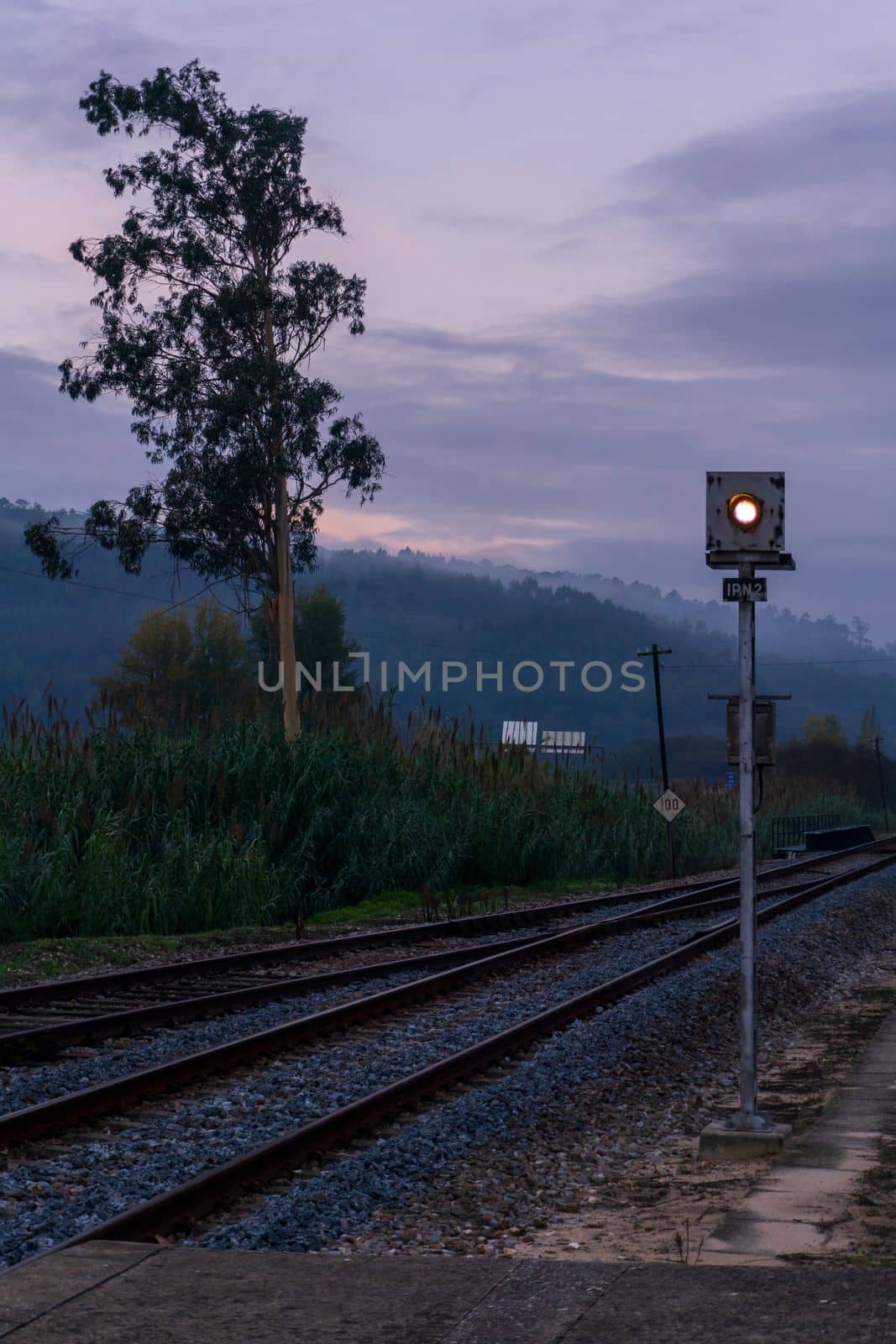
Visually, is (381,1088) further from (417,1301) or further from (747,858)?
(417,1301)

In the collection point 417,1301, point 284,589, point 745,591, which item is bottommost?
point 417,1301

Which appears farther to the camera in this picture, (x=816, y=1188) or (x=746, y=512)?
(x=746, y=512)

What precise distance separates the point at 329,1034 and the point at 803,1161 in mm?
4335

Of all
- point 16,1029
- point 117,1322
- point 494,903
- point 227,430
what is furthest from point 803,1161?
point 227,430

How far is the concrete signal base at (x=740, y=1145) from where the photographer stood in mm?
7926

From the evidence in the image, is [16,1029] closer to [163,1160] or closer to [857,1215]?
[163,1160]

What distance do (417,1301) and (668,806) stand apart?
3157cm

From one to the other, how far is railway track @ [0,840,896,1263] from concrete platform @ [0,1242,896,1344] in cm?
62

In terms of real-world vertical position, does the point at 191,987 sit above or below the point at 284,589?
below

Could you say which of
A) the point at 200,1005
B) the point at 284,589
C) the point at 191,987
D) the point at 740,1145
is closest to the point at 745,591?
the point at 740,1145

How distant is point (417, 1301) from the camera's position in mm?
4879

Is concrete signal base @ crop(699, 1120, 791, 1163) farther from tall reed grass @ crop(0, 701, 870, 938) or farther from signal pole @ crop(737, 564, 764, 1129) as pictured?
tall reed grass @ crop(0, 701, 870, 938)

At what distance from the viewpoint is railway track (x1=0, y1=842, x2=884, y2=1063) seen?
10562 millimetres

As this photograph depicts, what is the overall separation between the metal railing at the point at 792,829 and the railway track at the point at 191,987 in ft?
110
